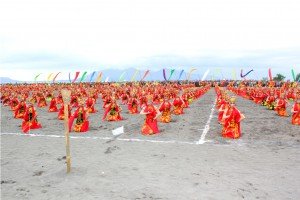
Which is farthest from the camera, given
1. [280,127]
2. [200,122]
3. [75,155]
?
[200,122]

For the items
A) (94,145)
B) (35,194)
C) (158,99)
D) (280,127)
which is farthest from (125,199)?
(158,99)

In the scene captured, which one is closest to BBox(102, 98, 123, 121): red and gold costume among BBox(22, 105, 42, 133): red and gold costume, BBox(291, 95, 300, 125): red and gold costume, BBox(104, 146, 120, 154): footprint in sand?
BBox(22, 105, 42, 133): red and gold costume

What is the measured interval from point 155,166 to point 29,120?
907 cm

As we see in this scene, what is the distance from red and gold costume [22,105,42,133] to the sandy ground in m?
1.02

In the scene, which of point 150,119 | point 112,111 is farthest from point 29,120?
point 150,119

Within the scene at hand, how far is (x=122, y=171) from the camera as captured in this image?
930 cm

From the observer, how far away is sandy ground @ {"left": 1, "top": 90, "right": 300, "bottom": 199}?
7631 millimetres

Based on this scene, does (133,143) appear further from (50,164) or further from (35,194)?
(35,194)

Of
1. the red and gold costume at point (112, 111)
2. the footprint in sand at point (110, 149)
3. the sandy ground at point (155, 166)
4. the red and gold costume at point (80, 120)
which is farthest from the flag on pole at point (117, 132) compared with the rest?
the red and gold costume at point (112, 111)

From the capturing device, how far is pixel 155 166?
32.1 ft

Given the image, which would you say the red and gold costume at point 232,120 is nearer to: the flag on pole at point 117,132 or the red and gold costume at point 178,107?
the flag on pole at point 117,132

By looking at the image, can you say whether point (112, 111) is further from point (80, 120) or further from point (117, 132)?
point (117, 132)

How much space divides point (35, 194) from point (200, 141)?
23.8 ft

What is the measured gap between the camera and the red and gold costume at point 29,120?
1658 centimetres
